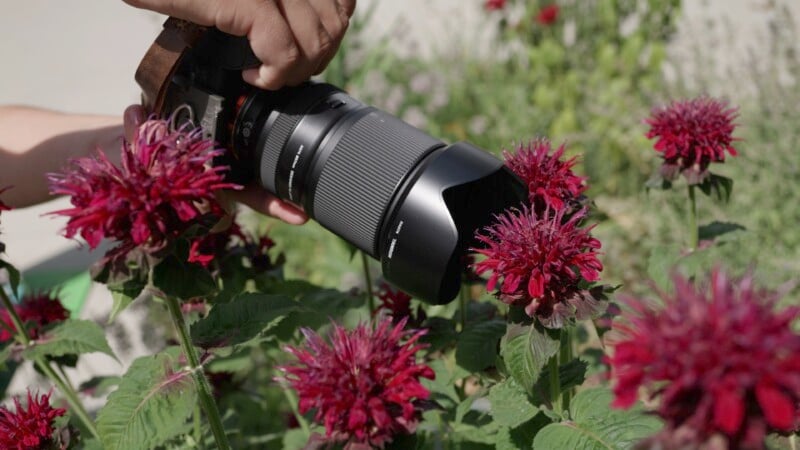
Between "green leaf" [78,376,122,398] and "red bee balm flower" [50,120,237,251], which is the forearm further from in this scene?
"red bee balm flower" [50,120,237,251]

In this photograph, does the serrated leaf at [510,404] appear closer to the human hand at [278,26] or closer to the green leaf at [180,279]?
the green leaf at [180,279]

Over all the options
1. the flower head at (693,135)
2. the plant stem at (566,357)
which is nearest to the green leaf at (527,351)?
the plant stem at (566,357)

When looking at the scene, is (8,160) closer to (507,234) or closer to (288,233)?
(507,234)

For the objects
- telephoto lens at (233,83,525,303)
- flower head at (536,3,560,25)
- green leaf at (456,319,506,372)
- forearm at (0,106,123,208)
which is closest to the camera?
telephoto lens at (233,83,525,303)

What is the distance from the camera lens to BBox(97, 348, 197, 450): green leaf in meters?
0.97

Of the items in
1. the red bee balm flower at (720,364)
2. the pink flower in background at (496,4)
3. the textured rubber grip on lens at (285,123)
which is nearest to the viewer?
the red bee balm flower at (720,364)

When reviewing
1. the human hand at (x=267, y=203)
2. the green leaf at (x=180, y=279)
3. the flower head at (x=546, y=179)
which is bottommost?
the human hand at (x=267, y=203)

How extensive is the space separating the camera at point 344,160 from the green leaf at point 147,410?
0.32 metres

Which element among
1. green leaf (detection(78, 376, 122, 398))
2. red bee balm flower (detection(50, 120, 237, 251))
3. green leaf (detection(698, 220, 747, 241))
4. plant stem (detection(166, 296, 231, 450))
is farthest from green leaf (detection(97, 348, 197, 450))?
green leaf (detection(698, 220, 747, 241))

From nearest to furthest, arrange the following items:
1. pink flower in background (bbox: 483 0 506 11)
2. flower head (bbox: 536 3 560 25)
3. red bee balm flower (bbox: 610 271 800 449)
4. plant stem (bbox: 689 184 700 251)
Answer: red bee balm flower (bbox: 610 271 800 449)
plant stem (bbox: 689 184 700 251)
flower head (bbox: 536 3 560 25)
pink flower in background (bbox: 483 0 506 11)

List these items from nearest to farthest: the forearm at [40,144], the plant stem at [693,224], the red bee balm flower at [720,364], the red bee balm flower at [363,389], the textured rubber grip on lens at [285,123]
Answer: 1. the red bee balm flower at [720,364]
2. the red bee balm flower at [363,389]
3. the textured rubber grip on lens at [285,123]
4. the plant stem at [693,224]
5. the forearm at [40,144]

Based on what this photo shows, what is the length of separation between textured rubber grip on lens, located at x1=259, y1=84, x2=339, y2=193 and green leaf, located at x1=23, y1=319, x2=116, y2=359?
0.39 m

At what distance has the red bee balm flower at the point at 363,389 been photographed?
31.1 inches

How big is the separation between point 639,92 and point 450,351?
2.23 metres
